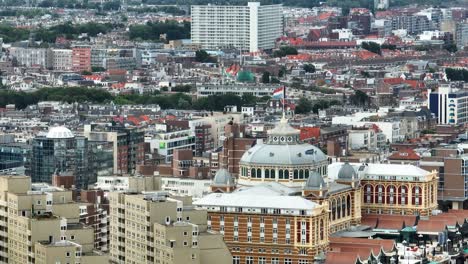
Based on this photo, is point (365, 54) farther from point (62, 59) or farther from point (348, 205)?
point (348, 205)

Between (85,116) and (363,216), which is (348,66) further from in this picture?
(363,216)

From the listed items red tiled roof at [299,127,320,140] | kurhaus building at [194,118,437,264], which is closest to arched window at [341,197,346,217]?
kurhaus building at [194,118,437,264]

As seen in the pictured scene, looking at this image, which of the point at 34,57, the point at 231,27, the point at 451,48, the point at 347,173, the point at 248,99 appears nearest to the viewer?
the point at 347,173

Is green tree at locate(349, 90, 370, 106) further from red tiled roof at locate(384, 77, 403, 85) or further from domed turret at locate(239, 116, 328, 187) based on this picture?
domed turret at locate(239, 116, 328, 187)

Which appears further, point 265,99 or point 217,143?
point 265,99

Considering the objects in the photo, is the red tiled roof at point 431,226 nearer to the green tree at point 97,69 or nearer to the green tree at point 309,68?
the green tree at point 309,68

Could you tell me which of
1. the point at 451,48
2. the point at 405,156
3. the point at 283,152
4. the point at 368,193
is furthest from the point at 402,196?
the point at 451,48

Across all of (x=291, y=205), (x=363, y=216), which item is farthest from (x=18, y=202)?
(x=363, y=216)
